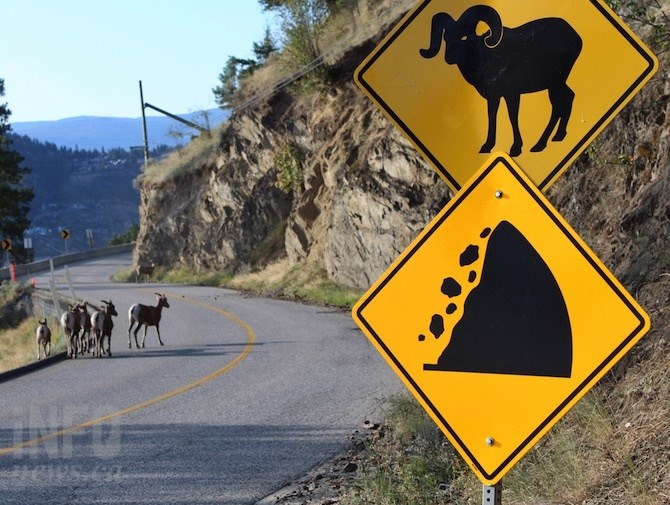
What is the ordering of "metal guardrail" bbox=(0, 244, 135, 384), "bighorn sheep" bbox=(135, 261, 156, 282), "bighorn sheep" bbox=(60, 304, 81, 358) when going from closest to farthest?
"metal guardrail" bbox=(0, 244, 135, 384)
"bighorn sheep" bbox=(60, 304, 81, 358)
"bighorn sheep" bbox=(135, 261, 156, 282)

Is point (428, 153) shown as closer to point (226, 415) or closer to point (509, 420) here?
point (509, 420)

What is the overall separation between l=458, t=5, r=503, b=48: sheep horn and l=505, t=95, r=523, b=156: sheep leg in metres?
0.29

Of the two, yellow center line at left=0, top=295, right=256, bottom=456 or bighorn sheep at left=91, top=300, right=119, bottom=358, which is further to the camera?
bighorn sheep at left=91, top=300, right=119, bottom=358

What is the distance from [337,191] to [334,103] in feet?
17.6

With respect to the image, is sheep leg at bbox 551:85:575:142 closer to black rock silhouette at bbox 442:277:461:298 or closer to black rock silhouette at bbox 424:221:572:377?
black rock silhouette at bbox 424:221:572:377

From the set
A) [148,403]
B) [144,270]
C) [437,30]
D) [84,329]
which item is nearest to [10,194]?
[144,270]

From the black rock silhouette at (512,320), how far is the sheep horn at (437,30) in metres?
1.39

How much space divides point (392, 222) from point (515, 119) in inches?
834

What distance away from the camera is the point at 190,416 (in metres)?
10.8

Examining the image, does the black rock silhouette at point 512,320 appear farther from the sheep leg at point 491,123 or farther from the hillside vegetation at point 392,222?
the hillside vegetation at point 392,222

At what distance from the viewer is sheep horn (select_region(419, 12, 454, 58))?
14.7 feet

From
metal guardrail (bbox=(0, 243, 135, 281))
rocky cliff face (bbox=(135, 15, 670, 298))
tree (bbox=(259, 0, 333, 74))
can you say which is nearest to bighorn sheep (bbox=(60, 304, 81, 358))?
rocky cliff face (bbox=(135, 15, 670, 298))

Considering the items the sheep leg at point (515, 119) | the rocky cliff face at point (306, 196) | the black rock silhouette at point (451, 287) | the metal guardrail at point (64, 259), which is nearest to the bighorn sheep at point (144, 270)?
the rocky cliff face at point (306, 196)

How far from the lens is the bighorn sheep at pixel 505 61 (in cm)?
432
